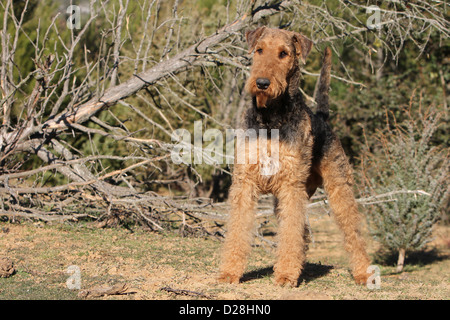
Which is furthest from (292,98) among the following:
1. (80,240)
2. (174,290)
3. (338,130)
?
(338,130)

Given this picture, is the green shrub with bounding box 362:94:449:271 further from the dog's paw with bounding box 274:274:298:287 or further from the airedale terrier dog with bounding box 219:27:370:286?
the dog's paw with bounding box 274:274:298:287

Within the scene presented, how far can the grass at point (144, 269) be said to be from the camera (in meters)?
3.52

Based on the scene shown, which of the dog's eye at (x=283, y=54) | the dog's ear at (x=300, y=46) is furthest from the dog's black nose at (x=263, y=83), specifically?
the dog's ear at (x=300, y=46)

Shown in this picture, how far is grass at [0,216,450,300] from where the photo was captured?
352cm

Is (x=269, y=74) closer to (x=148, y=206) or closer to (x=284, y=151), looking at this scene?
(x=284, y=151)

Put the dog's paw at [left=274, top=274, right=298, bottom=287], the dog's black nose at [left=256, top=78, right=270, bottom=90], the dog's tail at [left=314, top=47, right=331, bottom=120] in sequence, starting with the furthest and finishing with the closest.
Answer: the dog's tail at [left=314, top=47, right=331, bottom=120], the dog's paw at [left=274, top=274, right=298, bottom=287], the dog's black nose at [left=256, top=78, right=270, bottom=90]

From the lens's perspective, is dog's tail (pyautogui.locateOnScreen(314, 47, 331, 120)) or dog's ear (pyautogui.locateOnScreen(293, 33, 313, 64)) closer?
dog's ear (pyautogui.locateOnScreen(293, 33, 313, 64))

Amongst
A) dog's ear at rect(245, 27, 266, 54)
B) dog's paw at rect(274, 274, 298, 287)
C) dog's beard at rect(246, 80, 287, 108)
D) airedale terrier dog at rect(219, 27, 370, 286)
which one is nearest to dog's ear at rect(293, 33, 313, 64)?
airedale terrier dog at rect(219, 27, 370, 286)

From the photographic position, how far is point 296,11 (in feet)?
20.8

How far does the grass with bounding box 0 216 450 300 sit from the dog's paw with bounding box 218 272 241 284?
1.9 inches

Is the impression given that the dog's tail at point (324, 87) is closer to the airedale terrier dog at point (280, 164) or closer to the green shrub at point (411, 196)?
the airedale terrier dog at point (280, 164)
